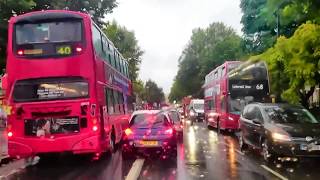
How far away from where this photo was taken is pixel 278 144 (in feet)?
48.4

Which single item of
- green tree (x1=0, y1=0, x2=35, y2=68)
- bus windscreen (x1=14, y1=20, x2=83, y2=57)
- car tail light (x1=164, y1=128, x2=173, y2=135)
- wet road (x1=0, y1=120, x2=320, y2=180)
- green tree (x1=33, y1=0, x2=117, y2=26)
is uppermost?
green tree (x1=33, y1=0, x2=117, y2=26)

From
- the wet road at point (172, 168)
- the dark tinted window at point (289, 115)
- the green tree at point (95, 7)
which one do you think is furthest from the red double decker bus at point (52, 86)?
the green tree at point (95, 7)

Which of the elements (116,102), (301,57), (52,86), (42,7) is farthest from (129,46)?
(52,86)

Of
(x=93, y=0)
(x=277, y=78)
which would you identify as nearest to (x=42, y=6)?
(x=93, y=0)

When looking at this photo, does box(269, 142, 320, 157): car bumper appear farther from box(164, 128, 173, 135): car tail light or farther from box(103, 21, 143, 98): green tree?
box(103, 21, 143, 98): green tree

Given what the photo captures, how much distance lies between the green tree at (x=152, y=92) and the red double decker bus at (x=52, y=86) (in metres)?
119

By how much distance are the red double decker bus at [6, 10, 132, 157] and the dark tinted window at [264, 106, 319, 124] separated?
536 centimetres

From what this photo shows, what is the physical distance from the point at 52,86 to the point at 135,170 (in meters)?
3.55

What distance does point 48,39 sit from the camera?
15.2 m

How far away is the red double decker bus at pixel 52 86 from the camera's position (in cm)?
Answer: 1510

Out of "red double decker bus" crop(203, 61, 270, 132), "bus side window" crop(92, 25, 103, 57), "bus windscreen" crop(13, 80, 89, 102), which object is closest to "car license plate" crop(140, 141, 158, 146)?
"bus windscreen" crop(13, 80, 89, 102)

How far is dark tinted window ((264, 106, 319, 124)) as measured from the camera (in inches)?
645

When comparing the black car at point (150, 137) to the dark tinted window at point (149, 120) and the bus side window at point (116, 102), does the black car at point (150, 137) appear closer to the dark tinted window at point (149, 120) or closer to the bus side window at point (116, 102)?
the dark tinted window at point (149, 120)

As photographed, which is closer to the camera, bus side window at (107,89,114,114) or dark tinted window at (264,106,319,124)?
dark tinted window at (264,106,319,124)
